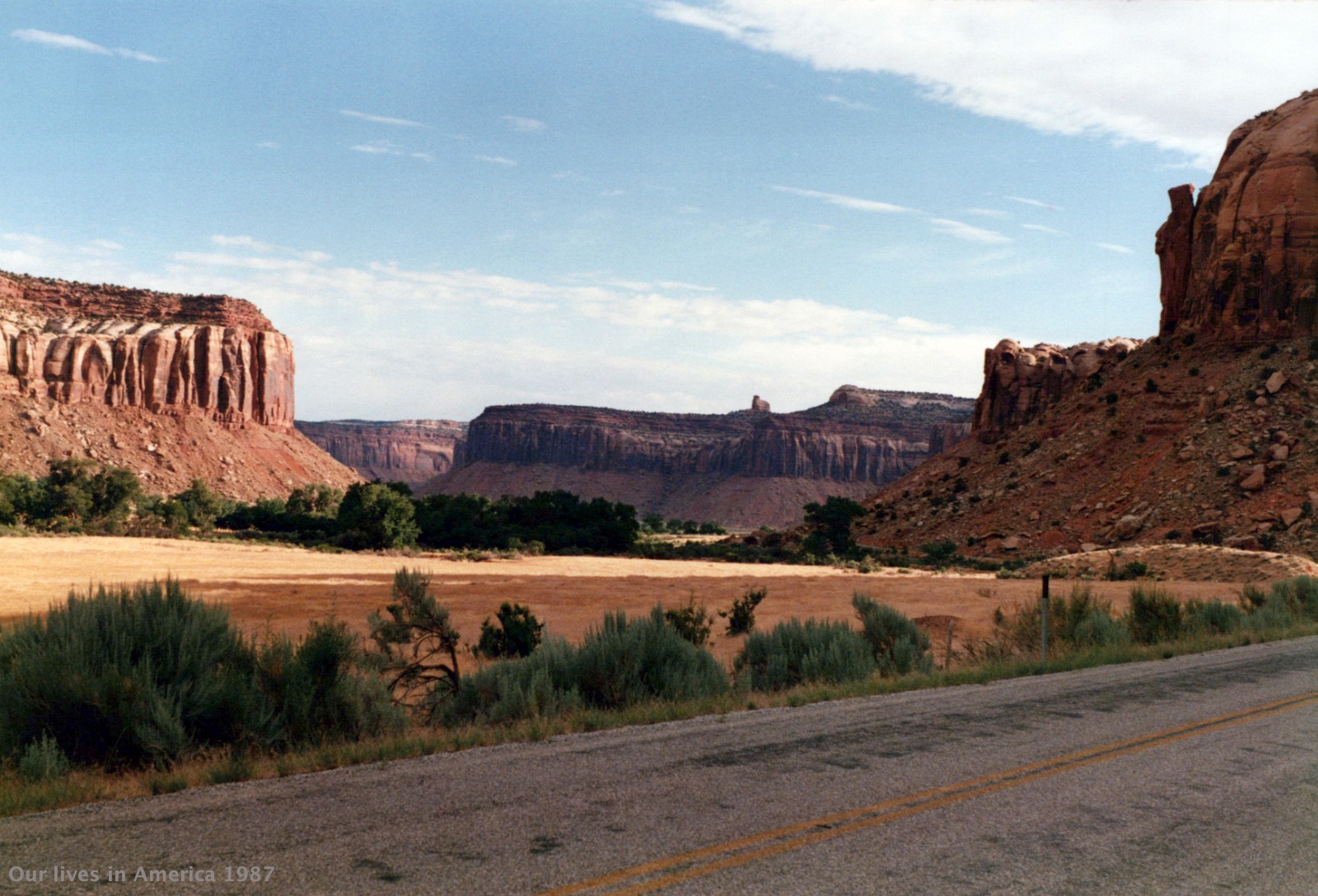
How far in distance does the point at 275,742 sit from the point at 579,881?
499 centimetres

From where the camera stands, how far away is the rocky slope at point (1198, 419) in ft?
176

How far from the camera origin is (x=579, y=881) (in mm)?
5516

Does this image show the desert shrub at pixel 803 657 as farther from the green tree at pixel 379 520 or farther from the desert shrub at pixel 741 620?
the green tree at pixel 379 520

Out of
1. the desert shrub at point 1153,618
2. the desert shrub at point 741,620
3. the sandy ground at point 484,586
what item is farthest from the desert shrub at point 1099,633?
the desert shrub at point 741,620

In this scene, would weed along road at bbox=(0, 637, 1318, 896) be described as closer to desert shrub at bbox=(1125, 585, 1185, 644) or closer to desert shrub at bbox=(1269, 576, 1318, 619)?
desert shrub at bbox=(1125, 585, 1185, 644)

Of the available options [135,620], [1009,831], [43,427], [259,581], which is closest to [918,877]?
[1009,831]

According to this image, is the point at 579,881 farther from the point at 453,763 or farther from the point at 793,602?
the point at 793,602

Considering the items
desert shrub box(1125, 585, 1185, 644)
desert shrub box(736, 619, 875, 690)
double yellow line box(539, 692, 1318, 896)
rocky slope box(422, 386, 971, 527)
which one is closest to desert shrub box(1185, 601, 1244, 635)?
desert shrub box(1125, 585, 1185, 644)

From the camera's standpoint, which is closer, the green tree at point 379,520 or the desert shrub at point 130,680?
the desert shrub at point 130,680

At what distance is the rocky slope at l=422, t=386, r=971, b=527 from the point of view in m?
170

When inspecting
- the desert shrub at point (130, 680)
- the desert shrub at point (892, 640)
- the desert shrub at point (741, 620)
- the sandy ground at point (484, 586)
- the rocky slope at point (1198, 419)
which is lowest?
the sandy ground at point (484, 586)

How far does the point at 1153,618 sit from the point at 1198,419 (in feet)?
148

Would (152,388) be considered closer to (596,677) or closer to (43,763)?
(596,677)

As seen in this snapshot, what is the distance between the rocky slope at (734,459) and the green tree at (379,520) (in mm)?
104058
